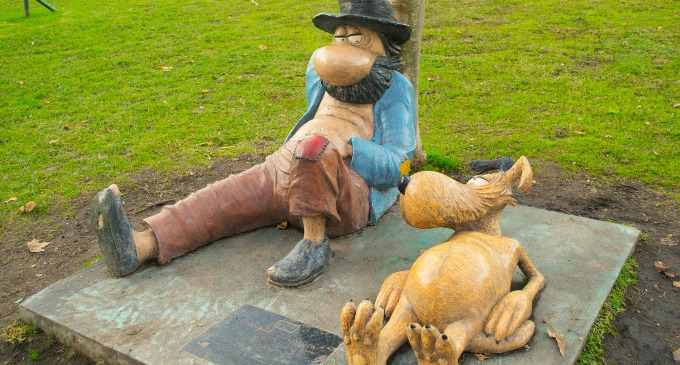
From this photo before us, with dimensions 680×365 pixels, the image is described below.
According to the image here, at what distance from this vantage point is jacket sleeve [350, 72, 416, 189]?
3873 mm

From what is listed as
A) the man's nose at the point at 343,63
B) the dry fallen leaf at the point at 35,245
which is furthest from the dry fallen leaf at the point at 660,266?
the dry fallen leaf at the point at 35,245

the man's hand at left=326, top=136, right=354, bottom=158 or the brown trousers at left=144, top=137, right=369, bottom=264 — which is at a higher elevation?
the man's hand at left=326, top=136, right=354, bottom=158

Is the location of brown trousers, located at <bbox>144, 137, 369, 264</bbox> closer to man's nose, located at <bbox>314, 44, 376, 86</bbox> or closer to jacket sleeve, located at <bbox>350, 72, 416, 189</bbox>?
jacket sleeve, located at <bbox>350, 72, 416, 189</bbox>

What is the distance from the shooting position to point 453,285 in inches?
108

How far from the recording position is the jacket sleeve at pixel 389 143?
3.87m

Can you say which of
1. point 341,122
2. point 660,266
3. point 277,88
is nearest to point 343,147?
point 341,122

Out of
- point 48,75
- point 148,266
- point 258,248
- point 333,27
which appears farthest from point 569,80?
point 48,75

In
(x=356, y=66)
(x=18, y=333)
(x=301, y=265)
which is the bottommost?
(x=18, y=333)

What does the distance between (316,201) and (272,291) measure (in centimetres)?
61

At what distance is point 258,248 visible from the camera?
407 centimetres

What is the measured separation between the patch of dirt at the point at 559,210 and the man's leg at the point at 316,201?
130 centimetres

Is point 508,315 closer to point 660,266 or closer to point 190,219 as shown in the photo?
point 660,266

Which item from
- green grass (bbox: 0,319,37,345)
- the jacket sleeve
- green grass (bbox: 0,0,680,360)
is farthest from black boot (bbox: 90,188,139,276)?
green grass (bbox: 0,0,680,360)

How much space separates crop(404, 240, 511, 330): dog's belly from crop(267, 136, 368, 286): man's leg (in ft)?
2.86
